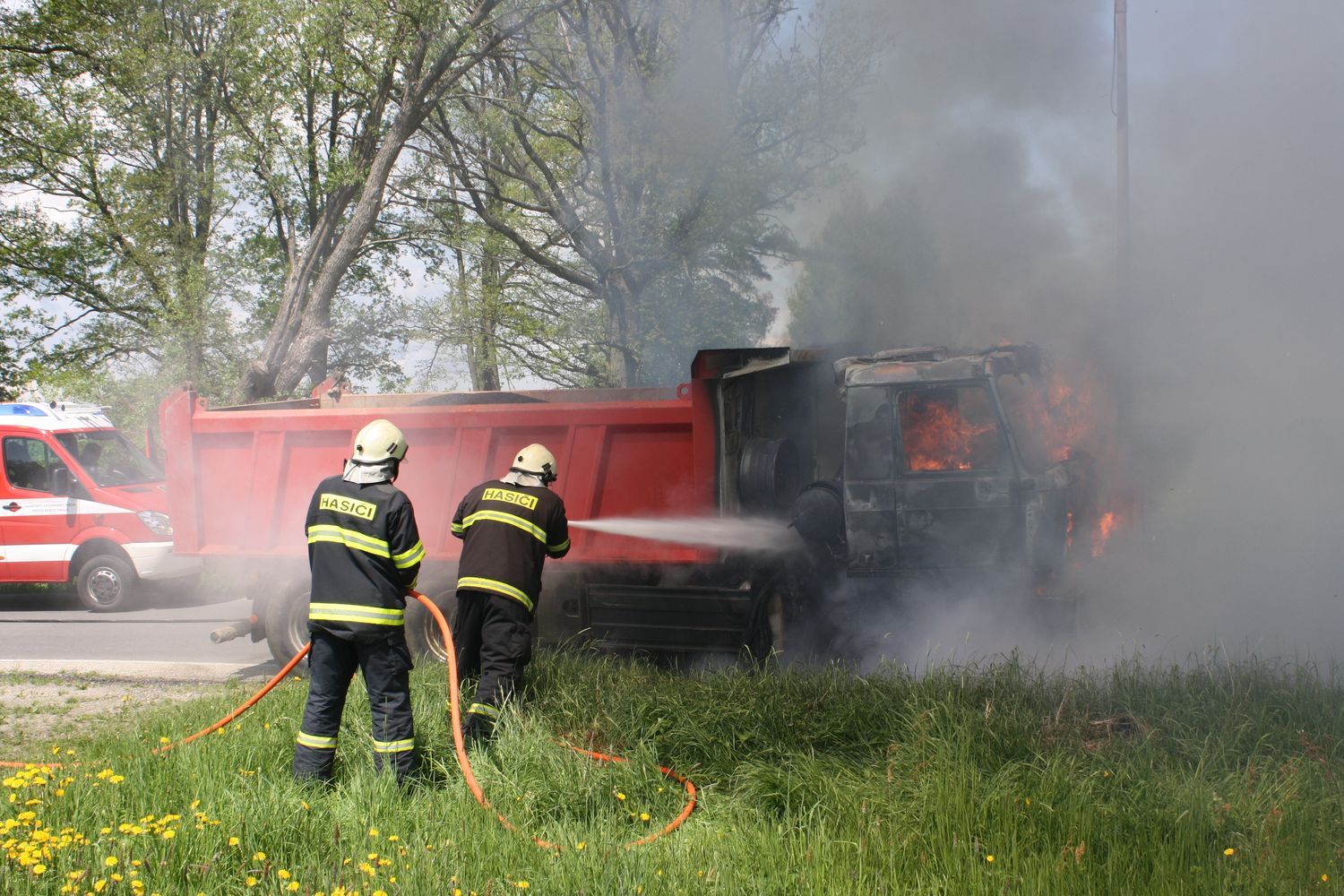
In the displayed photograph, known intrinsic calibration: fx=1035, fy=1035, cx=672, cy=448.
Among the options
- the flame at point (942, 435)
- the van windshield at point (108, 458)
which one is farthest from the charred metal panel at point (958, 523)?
the van windshield at point (108, 458)

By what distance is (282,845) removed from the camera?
12.3 feet

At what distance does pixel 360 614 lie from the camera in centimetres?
443

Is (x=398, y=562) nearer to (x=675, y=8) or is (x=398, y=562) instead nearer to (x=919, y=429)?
(x=919, y=429)

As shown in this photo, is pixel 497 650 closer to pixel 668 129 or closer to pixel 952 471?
pixel 952 471

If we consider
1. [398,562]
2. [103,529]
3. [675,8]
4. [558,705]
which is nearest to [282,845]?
[398,562]

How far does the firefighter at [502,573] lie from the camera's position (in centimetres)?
519

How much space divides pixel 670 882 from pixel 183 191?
2010 cm

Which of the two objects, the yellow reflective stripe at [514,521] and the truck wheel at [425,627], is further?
the truck wheel at [425,627]

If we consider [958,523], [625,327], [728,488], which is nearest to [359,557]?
[728,488]

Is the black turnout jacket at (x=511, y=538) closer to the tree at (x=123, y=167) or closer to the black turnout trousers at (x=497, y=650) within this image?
the black turnout trousers at (x=497, y=650)

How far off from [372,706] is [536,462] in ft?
5.05

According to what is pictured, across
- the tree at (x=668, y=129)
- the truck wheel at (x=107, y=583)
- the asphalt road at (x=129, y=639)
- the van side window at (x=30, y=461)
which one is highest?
the tree at (x=668, y=129)

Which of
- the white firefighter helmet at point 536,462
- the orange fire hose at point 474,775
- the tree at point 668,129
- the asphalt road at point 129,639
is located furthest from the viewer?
the tree at point 668,129

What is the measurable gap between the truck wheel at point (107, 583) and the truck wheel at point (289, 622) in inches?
189
